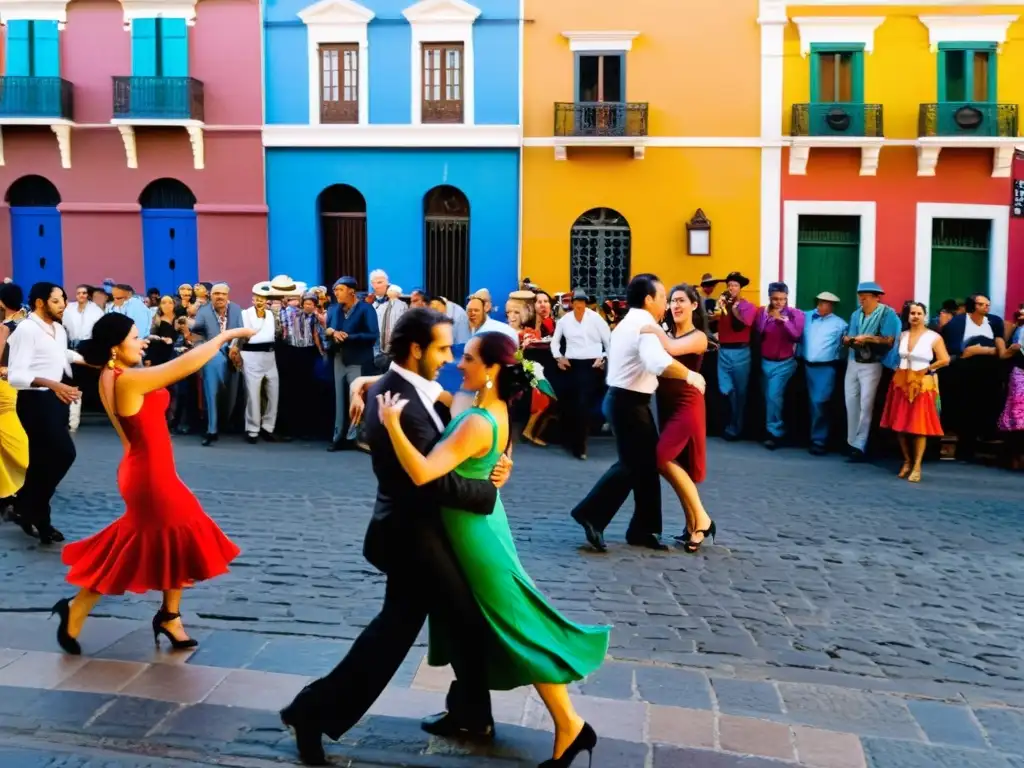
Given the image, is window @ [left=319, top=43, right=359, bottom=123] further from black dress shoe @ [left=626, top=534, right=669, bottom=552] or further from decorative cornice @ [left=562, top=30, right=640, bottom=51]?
black dress shoe @ [left=626, top=534, right=669, bottom=552]

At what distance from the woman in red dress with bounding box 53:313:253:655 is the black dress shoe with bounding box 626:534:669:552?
3.29 m

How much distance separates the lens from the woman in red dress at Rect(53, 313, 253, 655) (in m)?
5.02

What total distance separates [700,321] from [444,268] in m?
13.0

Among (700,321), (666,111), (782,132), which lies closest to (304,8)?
(666,111)

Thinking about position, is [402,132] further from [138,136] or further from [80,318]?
[80,318]

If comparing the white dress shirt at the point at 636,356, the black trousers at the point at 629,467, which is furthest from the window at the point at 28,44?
the black trousers at the point at 629,467

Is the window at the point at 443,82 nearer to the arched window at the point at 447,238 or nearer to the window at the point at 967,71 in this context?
the arched window at the point at 447,238

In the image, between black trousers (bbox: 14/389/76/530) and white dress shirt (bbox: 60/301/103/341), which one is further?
white dress shirt (bbox: 60/301/103/341)

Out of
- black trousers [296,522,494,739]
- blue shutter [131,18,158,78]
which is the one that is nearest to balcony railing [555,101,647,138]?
blue shutter [131,18,158,78]

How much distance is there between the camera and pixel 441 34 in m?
20.2

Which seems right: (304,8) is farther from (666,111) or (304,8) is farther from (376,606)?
(376,606)

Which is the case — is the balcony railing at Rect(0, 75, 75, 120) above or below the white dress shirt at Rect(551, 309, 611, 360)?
above

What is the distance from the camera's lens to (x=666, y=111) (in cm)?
2008

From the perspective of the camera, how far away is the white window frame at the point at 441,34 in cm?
2009
